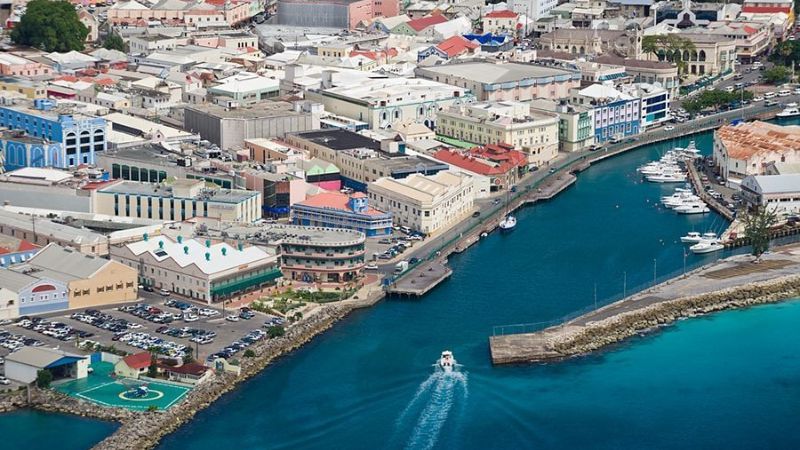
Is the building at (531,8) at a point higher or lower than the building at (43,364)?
higher

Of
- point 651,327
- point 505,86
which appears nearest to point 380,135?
point 505,86

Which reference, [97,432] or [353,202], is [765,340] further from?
[97,432]

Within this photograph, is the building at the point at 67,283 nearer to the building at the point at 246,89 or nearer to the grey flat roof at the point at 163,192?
the grey flat roof at the point at 163,192

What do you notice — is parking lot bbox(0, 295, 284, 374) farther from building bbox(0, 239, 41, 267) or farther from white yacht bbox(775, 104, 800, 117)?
white yacht bbox(775, 104, 800, 117)

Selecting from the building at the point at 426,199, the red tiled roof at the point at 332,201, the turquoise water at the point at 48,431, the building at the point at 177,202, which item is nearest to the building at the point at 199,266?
the building at the point at 177,202

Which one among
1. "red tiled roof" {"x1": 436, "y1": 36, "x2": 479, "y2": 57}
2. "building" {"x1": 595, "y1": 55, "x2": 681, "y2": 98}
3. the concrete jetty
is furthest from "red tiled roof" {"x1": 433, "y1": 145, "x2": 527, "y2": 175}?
"red tiled roof" {"x1": 436, "y1": 36, "x2": 479, "y2": 57}

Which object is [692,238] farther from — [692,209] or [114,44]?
[114,44]

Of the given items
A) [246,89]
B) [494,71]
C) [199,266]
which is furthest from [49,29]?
[199,266]
